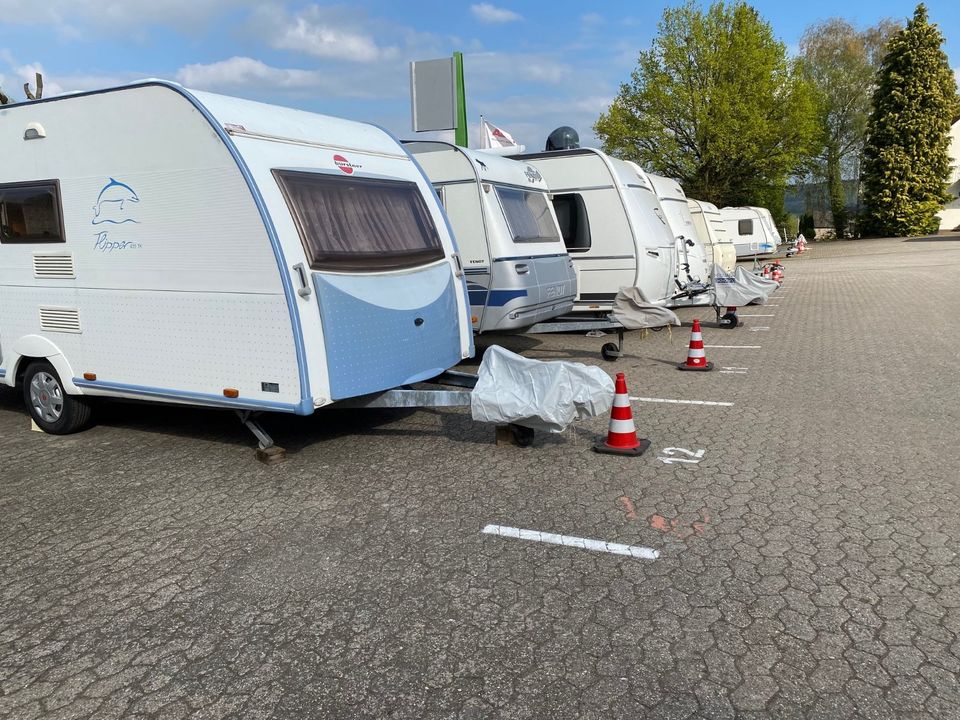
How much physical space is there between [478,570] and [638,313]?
6.36 m

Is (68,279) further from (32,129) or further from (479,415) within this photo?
(479,415)

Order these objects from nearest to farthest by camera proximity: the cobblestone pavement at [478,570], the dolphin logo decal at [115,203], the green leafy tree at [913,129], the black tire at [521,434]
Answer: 1. the cobblestone pavement at [478,570]
2. the dolphin logo decal at [115,203]
3. the black tire at [521,434]
4. the green leafy tree at [913,129]

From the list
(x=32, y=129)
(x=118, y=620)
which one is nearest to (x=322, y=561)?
(x=118, y=620)

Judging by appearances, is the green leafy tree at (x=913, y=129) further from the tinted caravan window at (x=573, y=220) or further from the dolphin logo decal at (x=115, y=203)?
the dolphin logo decal at (x=115, y=203)

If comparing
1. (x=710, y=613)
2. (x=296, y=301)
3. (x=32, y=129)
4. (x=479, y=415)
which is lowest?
(x=710, y=613)

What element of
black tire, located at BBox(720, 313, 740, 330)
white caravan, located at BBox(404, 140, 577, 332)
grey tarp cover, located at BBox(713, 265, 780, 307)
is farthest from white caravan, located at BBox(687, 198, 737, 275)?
white caravan, located at BBox(404, 140, 577, 332)

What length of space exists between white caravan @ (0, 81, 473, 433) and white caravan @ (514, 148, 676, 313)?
5753 mm

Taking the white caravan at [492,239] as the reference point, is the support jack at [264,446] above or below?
below

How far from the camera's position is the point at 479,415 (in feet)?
19.4

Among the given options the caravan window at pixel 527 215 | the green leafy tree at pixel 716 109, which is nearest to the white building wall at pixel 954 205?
the green leafy tree at pixel 716 109

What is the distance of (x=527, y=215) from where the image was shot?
33.5ft

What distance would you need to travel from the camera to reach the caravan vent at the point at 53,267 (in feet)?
21.1

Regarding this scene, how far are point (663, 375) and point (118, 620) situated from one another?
6821 mm

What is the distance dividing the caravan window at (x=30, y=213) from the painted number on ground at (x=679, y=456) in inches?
204
